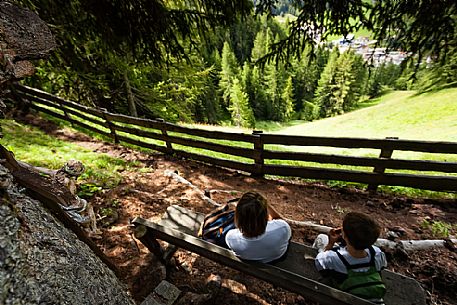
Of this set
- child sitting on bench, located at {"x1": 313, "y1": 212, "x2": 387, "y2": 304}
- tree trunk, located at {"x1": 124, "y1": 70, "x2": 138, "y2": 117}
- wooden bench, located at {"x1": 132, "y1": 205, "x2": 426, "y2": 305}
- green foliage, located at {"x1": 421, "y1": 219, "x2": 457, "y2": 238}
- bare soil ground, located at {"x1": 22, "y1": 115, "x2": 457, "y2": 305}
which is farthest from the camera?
tree trunk, located at {"x1": 124, "y1": 70, "x2": 138, "y2": 117}

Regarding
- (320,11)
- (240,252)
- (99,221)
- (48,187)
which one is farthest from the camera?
(99,221)

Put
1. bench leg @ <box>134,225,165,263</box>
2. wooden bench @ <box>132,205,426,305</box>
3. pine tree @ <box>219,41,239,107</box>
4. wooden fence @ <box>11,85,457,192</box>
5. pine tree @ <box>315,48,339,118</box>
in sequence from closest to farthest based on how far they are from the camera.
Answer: wooden bench @ <box>132,205,426,305</box> → bench leg @ <box>134,225,165,263</box> → wooden fence @ <box>11,85,457,192</box> → pine tree @ <box>219,41,239,107</box> → pine tree @ <box>315,48,339,118</box>

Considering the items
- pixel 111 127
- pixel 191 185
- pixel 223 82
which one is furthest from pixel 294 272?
pixel 223 82

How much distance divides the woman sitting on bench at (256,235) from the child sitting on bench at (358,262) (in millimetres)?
482

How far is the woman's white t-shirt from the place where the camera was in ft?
7.89

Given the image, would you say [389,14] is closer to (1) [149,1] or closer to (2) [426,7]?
(2) [426,7]

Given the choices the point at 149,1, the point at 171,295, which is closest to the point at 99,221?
the point at 171,295

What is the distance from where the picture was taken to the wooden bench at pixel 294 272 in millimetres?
1984

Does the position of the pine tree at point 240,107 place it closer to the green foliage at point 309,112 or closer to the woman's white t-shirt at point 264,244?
the green foliage at point 309,112

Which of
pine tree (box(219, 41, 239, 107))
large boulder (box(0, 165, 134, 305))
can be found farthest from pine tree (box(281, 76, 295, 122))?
large boulder (box(0, 165, 134, 305))

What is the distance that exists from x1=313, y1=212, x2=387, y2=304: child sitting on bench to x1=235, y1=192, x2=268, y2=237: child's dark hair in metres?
0.72

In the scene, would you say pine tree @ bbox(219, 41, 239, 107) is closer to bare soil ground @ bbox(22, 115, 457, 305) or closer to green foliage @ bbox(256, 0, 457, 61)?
bare soil ground @ bbox(22, 115, 457, 305)

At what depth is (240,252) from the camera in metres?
2.42

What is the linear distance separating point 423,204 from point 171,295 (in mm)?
5237
